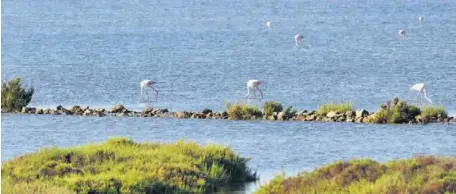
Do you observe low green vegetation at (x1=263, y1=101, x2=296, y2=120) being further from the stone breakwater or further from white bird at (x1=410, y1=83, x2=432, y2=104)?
white bird at (x1=410, y1=83, x2=432, y2=104)

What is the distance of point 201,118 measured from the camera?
145 feet

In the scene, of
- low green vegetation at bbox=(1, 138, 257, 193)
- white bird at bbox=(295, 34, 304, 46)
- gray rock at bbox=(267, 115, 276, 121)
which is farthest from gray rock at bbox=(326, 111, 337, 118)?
white bird at bbox=(295, 34, 304, 46)

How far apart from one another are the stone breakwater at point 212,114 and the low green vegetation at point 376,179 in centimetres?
1704

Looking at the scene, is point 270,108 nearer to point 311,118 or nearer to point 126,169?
point 311,118

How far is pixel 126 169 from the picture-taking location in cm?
2706

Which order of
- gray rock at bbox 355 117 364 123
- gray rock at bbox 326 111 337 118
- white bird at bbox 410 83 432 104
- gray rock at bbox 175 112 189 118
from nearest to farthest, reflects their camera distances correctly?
gray rock at bbox 355 117 364 123, gray rock at bbox 326 111 337 118, gray rock at bbox 175 112 189 118, white bird at bbox 410 83 432 104

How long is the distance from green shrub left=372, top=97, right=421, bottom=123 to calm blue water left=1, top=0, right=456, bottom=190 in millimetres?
878

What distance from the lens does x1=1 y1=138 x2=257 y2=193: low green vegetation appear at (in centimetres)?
2544

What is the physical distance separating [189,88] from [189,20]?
69019 mm

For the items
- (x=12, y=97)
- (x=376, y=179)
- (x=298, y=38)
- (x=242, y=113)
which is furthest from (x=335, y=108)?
(x=298, y=38)

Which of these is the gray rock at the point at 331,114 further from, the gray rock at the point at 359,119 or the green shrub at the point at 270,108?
the green shrub at the point at 270,108

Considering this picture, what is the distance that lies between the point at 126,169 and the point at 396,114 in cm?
1594

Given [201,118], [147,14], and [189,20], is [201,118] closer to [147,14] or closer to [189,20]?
[189,20]

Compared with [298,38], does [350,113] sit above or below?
below
